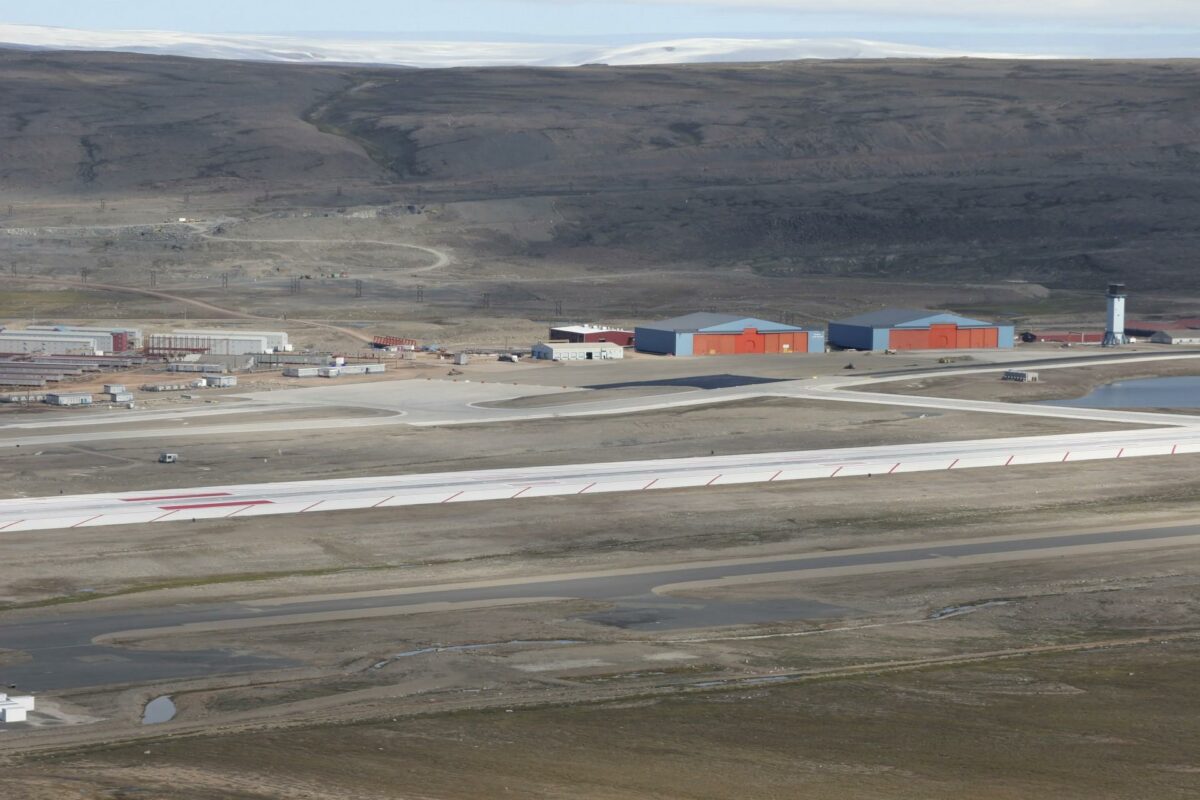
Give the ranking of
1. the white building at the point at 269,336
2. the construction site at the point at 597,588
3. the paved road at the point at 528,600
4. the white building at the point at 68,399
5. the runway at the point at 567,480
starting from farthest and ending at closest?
the white building at the point at 269,336, the white building at the point at 68,399, the runway at the point at 567,480, the paved road at the point at 528,600, the construction site at the point at 597,588

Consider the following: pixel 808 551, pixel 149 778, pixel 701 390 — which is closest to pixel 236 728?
pixel 149 778

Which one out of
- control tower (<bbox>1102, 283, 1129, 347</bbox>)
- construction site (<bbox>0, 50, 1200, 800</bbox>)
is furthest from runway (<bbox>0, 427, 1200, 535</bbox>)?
control tower (<bbox>1102, 283, 1129, 347</bbox>)

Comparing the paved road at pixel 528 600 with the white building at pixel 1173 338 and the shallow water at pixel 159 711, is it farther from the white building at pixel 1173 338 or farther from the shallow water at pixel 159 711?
the white building at pixel 1173 338

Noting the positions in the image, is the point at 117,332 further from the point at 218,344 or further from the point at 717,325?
the point at 717,325

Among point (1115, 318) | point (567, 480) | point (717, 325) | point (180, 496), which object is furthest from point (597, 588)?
point (1115, 318)

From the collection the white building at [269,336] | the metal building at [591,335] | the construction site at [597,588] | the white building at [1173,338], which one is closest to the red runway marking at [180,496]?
the construction site at [597,588]

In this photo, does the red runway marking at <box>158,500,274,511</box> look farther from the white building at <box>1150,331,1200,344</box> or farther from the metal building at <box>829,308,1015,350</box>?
the white building at <box>1150,331,1200,344</box>
